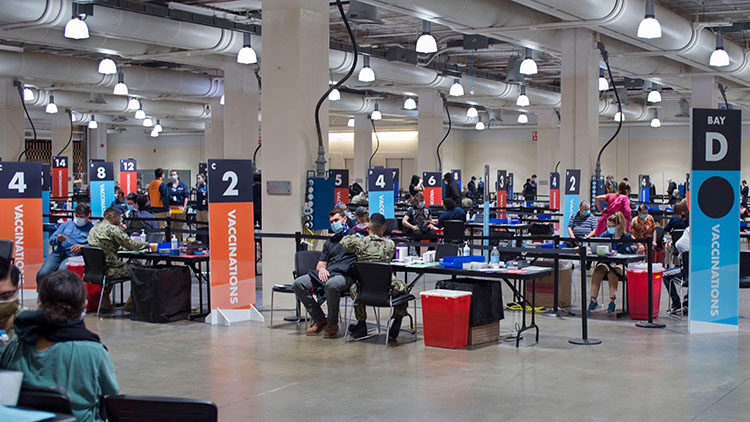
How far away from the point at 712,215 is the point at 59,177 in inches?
677

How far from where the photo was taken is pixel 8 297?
3.33m

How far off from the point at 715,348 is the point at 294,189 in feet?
15.1

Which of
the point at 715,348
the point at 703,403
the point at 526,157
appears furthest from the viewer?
the point at 526,157

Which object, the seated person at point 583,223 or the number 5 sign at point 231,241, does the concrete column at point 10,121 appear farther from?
the seated person at point 583,223

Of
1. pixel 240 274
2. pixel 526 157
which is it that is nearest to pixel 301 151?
pixel 240 274

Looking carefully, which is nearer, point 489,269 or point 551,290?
point 489,269

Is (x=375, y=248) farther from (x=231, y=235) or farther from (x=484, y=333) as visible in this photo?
(x=231, y=235)

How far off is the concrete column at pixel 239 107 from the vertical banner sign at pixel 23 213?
6.81 metres

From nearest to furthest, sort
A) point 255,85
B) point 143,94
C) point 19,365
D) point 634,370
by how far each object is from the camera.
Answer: point 19,365, point 634,370, point 255,85, point 143,94

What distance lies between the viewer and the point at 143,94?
71.6 ft

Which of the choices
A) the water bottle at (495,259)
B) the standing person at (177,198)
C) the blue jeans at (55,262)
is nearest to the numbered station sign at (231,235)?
the blue jeans at (55,262)

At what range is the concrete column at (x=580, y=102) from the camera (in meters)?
14.5

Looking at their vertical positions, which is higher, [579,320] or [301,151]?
[301,151]

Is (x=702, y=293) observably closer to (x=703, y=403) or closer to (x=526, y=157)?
(x=703, y=403)
